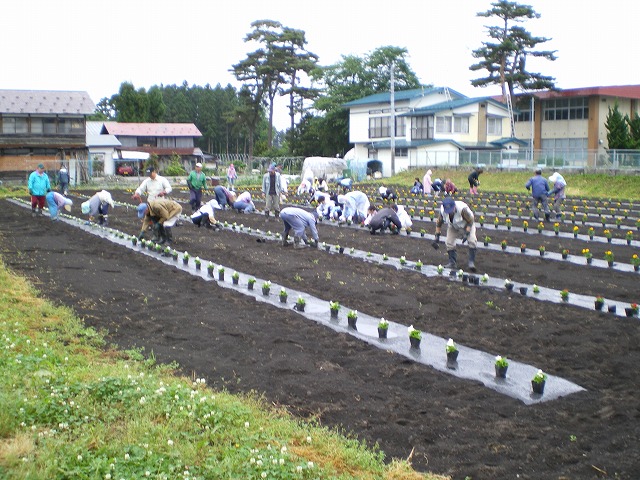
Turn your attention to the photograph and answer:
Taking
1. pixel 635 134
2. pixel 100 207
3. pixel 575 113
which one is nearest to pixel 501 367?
pixel 100 207

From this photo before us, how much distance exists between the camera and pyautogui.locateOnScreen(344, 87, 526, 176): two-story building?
5328 cm

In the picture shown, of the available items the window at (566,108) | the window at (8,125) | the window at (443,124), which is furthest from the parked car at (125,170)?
the window at (566,108)

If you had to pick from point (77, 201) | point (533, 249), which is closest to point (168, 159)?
point (77, 201)

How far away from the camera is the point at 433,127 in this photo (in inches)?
2135

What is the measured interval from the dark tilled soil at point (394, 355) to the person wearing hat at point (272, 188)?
23.2 ft

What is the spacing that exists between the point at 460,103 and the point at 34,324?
156 ft

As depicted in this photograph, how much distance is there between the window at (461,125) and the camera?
54438 millimetres

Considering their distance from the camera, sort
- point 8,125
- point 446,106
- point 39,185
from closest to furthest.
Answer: point 39,185 → point 8,125 → point 446,106

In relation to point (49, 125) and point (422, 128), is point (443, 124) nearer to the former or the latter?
point (422, 128)

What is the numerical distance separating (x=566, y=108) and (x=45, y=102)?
120 ft

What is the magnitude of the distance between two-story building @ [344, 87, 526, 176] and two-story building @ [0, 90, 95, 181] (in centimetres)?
2132

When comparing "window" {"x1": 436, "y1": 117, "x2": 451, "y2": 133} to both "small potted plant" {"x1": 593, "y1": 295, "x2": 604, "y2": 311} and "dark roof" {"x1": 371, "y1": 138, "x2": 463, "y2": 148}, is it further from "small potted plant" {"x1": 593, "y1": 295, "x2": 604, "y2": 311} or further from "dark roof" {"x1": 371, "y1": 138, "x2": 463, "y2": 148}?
"small potted plant" {"x1": 593, "y1": 295, "x2": 604, "y2": 311}

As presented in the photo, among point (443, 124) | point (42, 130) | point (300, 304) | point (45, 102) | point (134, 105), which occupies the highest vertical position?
point (134, 105)

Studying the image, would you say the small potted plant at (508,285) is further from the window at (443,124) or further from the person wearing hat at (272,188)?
the window at (443,124)
